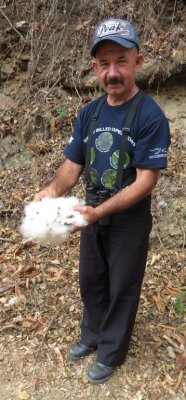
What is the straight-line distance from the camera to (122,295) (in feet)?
8.99

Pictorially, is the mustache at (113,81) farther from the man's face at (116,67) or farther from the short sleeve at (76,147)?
the short sleeve at (76,147)

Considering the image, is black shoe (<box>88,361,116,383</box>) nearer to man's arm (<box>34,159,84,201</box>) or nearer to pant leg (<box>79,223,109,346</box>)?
pant leg (<box>79,223,109,346</box>)

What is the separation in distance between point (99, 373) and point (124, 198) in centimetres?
134

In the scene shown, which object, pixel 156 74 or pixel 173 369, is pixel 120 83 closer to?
pixel 173 369

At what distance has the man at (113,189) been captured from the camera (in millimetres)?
2303

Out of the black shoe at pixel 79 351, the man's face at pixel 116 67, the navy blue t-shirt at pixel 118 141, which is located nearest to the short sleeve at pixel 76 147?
the navy blue t-shirt at pixel 118 141

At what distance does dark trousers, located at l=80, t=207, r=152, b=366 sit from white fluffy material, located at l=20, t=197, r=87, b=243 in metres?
0.32

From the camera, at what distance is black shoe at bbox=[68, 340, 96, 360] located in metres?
3.16

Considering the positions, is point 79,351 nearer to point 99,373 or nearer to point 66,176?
point 99,373

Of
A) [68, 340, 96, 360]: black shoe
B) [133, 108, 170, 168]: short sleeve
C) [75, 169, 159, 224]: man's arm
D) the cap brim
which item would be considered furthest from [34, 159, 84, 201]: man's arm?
[68, 340, 96, 360]: black shoe

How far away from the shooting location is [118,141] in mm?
2393

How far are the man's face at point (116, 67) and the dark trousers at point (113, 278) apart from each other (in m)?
0.68

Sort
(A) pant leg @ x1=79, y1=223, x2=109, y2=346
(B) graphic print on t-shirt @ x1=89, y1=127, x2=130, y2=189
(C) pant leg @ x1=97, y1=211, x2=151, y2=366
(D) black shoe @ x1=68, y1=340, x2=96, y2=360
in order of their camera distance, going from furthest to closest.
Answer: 1. (D) black shoe @ x1=68, y1=340, x2=96, y2=360
2. (A) pant leg @ x1=79, y1=223, x2=109, y2=346
3. (C) pant leg @ x1=97, y1=211, x2=151, y2=366
4. (B) graphic print on t-shirt @ x1=89, y1=127, x2=130, y2=189

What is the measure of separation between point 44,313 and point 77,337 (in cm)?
38
